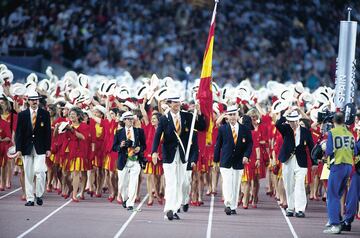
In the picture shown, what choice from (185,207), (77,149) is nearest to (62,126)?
(77,149)

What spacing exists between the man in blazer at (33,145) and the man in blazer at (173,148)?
2.23 meters

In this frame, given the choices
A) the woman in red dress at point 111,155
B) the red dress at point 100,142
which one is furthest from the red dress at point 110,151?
the red dress at point 100,142

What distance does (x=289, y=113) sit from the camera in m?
20.8

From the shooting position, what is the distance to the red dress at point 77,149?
22.1 m

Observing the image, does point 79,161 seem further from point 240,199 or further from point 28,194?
point 240,199

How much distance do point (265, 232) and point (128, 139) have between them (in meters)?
3.92

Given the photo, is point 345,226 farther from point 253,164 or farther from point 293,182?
point 253,164

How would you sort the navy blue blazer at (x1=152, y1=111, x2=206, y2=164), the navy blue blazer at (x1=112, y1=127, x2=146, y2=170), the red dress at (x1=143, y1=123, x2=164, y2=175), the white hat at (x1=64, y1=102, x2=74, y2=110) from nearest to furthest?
the navy blue blazer at (x1=152, y1=111, x2=206, y2=164)
the navy blue blazer at (x1=112, y1=127, x2=146, y2=170)
the red dress at (x1=143, y1=123, x2=164, y2=175)
the white hat at (x1=64, y1=102, x2=74, y2=110)

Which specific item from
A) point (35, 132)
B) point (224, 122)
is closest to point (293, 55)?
point (224, 122)

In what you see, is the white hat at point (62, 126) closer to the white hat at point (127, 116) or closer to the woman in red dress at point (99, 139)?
the woman in red dress at point (99, 139)

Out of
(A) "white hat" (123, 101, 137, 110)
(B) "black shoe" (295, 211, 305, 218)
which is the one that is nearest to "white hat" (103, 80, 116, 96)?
(A) "white hat" (123, 101, 137, 110)

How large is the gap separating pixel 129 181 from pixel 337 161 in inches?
176

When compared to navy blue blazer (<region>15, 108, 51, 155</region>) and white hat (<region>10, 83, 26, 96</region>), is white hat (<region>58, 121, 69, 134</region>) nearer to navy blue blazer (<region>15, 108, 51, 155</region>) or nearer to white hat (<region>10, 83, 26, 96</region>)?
navy blue blazer (<region>15, 108, 51, 155</region>)

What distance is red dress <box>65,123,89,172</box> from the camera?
22062 mm
